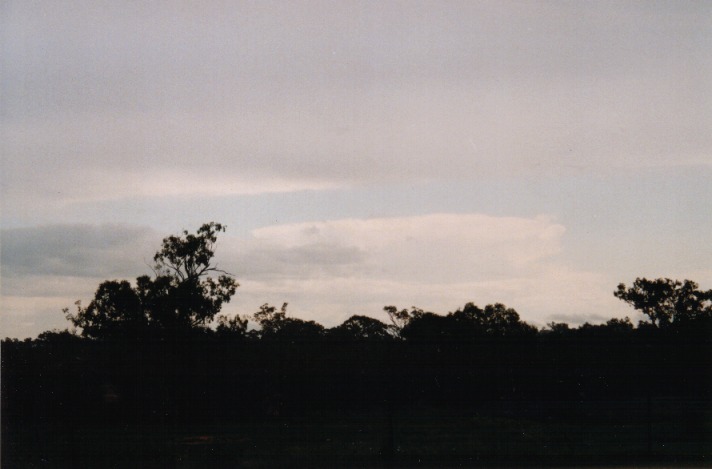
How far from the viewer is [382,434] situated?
11.7 meters

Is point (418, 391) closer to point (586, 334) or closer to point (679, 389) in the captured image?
point (586, 334)

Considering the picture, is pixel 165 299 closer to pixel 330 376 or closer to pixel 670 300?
pixel 330 376

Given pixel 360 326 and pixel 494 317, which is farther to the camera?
pixel 494 317

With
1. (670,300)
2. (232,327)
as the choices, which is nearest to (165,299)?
(232,327)

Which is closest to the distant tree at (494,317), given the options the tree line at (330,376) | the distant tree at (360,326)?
the distant tree at (360,326)

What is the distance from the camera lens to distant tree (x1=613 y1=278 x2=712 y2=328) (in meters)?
18.9

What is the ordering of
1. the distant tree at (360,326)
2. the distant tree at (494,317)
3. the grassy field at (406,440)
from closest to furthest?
the grassy field at (406,440) → the distant tree at (360,326) → the distant tree at (494,317)

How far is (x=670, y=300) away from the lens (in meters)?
19.7

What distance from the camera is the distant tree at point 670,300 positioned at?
18906mm

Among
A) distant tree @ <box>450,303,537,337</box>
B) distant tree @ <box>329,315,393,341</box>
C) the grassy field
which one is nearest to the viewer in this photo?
the grassy field

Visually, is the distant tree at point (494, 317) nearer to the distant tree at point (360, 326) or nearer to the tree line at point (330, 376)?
the distant tree at point (360, 326)

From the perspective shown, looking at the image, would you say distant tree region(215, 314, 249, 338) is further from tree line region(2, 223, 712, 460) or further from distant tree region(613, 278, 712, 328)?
distant tree region(613, 278, 712, 328)

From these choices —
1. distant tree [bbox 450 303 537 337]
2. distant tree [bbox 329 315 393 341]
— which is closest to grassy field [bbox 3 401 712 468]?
distant tree [bbox 329 315 393 341]

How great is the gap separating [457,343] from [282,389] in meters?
3.40
